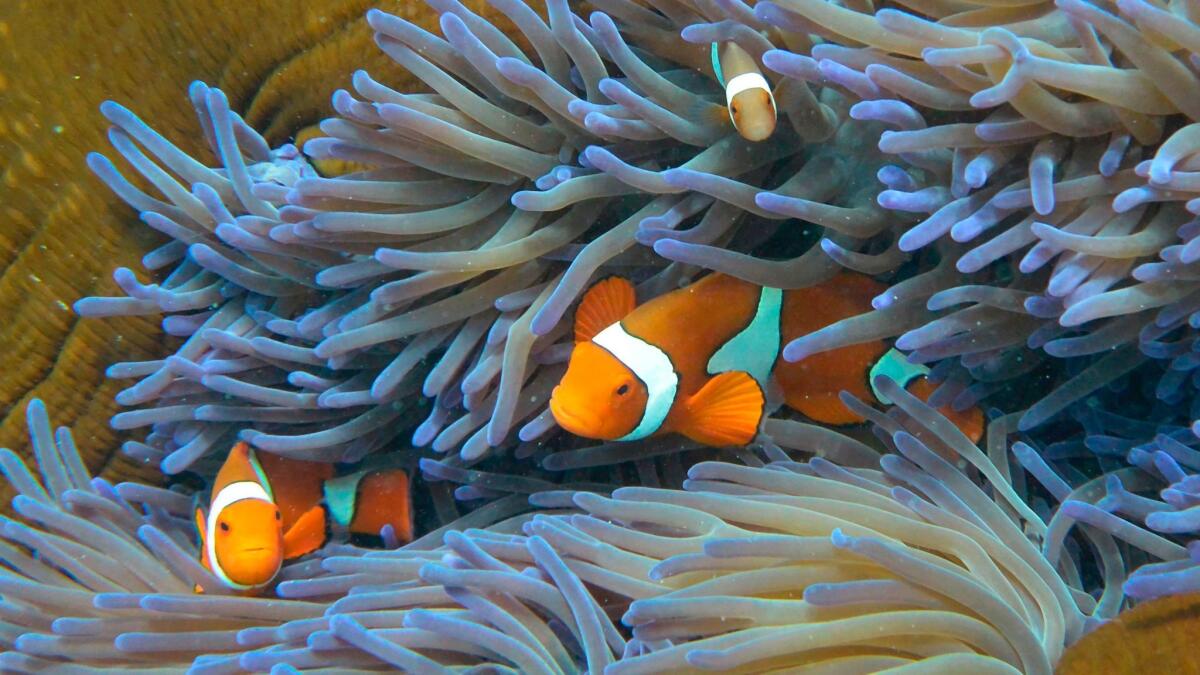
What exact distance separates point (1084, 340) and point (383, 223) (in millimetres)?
928

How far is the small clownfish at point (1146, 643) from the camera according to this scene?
76 centimetres

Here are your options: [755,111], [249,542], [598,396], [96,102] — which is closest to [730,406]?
[598,396]

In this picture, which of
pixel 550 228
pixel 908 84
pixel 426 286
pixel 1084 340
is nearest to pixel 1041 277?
pixel 1084 340

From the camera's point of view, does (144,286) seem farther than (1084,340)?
Yes

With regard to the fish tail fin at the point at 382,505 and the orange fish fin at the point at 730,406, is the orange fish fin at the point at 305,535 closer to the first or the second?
the fish tail fin at the point at 382,505

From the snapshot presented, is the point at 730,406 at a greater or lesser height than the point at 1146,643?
greater

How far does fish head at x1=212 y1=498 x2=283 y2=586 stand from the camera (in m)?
1.43

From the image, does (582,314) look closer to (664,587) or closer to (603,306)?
(603,306)

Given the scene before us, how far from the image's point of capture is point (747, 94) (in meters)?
1.09

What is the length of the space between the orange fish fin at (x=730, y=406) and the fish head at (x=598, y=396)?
0.09 metres

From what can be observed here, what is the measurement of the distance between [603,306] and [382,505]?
59 centimetres

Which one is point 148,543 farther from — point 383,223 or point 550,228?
point 550,228

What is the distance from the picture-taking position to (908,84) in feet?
3.51

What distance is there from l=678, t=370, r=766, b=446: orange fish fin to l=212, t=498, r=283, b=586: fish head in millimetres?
694
